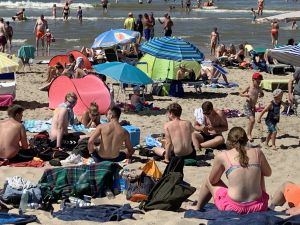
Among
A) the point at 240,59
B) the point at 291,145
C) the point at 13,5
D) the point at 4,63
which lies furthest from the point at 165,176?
the point at 13,5

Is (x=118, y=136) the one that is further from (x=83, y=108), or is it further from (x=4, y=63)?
(x=4, y=63)

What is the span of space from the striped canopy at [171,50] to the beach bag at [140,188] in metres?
6.38

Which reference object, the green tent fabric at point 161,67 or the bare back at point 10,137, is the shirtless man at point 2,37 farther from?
the bare back at point 10,137

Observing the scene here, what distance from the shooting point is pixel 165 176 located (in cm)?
673

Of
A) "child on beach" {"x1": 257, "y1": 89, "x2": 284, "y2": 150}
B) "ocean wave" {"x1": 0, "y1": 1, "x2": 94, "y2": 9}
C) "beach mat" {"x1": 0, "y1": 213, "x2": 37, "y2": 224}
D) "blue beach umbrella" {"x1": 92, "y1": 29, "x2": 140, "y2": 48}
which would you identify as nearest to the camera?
"beach mat" {"x1": 0, "y1": 213, "x2": 37, "y2": 224}

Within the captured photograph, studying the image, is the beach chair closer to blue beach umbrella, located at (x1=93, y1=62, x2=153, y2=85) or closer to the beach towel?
→ blue beach umbrella, located at (x1=93, y1=62, x2=153, y2=85)

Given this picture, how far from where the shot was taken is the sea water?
86.3ft

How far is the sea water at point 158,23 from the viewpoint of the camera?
86.3ft

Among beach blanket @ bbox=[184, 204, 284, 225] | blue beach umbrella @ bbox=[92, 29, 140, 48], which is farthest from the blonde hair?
blue beach umbrella @ bbox=[92, 29, 140, 48]

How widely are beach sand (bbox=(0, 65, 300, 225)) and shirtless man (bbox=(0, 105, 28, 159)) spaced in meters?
0.27

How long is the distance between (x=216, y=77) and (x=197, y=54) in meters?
2.47

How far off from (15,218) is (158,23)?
28.5 m

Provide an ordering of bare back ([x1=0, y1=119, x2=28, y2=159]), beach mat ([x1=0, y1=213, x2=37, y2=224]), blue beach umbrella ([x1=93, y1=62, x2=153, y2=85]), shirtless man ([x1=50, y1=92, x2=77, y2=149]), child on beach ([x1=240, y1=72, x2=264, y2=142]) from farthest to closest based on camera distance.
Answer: blue beach umbrella ([x1=93, y1=62, x2=153, y2=85]), child on beach ([x1=240, y1=72, x2=264, y2=142]), shirtless man ([x1=50, y1=92, x2=77, y2=149]), bare back ([x1=0, y1=119, x2=28, y2=159]), beach mat ([x1=0, y1=213, x2=37, y2=224])

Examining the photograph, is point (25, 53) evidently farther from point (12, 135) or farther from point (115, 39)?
point (12, 135)
